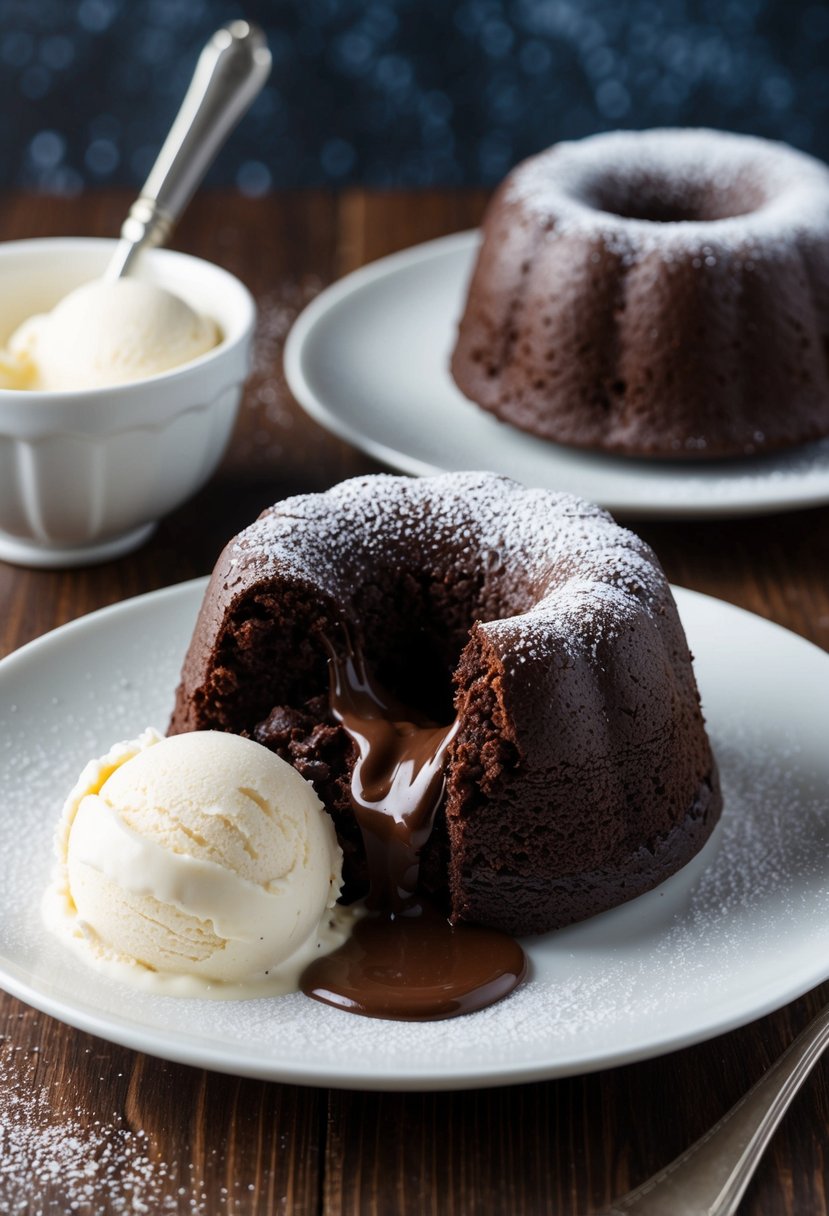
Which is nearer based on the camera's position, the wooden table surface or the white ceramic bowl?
the wooden table surface

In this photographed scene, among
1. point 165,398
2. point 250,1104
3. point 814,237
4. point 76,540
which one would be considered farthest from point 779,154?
point 250,1104

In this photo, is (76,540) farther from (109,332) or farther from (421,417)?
(421,417)

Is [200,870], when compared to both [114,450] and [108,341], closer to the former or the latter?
[114,450]

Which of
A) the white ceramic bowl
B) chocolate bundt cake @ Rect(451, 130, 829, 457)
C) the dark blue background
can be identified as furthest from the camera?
the dark blue background

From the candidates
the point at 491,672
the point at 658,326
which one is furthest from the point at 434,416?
the point at 491,672

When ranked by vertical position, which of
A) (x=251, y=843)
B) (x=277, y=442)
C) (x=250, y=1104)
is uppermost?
(x=251, y=843)

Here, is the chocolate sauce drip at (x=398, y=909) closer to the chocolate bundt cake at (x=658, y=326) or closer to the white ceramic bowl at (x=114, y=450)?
the white ceramic bowl at (x=114, y=450)

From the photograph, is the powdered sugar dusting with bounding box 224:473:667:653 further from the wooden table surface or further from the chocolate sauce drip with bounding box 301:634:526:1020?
the wooden table surface

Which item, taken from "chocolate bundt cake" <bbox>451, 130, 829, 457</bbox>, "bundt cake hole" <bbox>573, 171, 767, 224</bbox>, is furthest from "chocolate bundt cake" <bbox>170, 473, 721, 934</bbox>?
"bundt cake hole" <bbox>573, 171, 767, 224</bbox>
